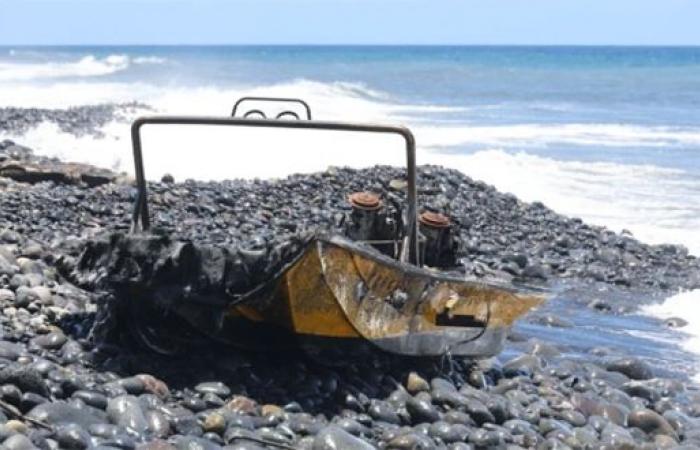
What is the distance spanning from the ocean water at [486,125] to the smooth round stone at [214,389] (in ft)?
17.4

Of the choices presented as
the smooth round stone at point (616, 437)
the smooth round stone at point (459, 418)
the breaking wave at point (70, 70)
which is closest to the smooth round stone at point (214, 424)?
the smooth round stone at point (459, 418)

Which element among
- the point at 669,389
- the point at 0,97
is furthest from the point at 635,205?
the point at 0,97

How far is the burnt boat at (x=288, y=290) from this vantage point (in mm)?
6496

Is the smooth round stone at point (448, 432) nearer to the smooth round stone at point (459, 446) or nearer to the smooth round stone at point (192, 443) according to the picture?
the smooth round stone at point (459, 446)

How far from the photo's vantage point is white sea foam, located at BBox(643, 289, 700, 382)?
1071 cm

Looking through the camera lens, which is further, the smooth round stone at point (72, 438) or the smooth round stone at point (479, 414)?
the smooth round stone at point (479, 414)

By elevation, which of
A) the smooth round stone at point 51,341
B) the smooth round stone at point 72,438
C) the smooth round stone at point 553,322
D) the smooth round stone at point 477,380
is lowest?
the smooth round stone at point 553,322

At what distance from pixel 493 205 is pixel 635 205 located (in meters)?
3.85

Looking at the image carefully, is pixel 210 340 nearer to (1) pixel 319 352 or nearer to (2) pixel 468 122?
(1) pixel 319 352

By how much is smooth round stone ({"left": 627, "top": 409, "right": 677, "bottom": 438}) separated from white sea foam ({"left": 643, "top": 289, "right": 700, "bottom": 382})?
3.03m

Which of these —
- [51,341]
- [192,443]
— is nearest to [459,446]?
[192,443]

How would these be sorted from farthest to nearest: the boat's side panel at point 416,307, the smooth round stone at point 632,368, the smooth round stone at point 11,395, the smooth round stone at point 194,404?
1. the smooth round stone at point 632,368
2. the boat's side panel at point 416,307
3. the smooth round stone at point 194,404
4. the smooth round stone at point 11,395

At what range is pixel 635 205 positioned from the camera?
19.2m

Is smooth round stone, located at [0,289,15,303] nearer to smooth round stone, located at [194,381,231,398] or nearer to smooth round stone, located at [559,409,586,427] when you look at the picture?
smooth round stone, located at [194,381,231,398]
